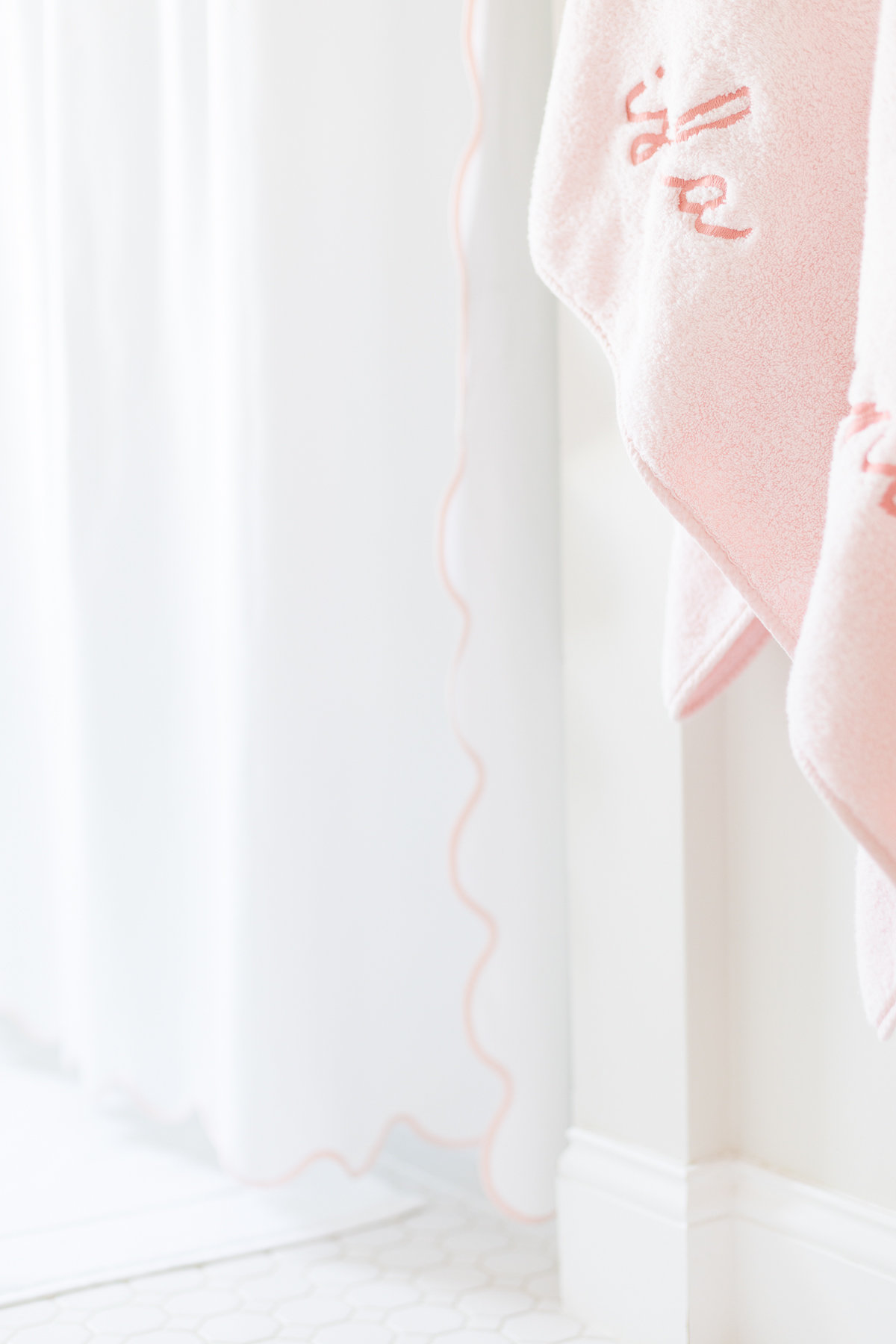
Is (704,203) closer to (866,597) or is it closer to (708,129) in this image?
(708,129)

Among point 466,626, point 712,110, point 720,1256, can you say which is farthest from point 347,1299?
point 712,110

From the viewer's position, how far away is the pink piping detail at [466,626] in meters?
1.02

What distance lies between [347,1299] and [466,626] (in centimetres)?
52

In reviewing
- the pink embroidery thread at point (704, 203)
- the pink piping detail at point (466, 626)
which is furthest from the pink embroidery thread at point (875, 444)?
the pink piping detail at point (466, 626)

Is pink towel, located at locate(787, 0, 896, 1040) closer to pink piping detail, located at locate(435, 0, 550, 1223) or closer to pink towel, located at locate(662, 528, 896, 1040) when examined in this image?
pink towel, located at locate(662, 528, 896, 1040)

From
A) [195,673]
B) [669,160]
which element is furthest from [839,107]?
[195,673]

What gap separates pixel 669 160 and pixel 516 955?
64 cm

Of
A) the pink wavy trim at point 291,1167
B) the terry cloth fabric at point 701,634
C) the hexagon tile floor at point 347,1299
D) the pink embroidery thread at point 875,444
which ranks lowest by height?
the hexagon tile floor at point 347,1299

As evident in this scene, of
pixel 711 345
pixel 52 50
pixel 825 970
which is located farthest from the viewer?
pixel 52 50

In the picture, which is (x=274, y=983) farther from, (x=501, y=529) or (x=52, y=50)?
(x=52, y=50)

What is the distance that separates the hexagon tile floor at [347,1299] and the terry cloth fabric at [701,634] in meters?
0.52

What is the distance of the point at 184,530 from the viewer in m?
1.21

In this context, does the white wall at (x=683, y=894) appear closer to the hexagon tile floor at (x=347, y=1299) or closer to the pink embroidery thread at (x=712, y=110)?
the hexagon tile floor at (x=347, y=1299)

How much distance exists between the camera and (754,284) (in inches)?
23.5
